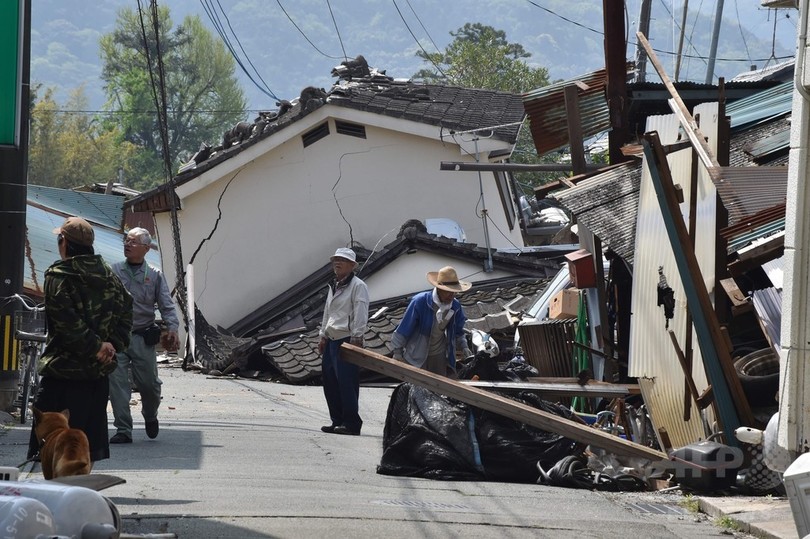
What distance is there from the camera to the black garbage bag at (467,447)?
9.94 meters

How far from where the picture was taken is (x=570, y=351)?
56.3ft

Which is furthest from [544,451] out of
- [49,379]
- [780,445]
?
[49,379]

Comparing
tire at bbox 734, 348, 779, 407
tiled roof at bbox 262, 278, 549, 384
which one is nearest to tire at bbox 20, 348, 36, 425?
tire at bbox 734, 348, 779, 407

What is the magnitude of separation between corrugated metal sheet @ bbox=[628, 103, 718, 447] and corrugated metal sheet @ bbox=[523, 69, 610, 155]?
2958 millimetres

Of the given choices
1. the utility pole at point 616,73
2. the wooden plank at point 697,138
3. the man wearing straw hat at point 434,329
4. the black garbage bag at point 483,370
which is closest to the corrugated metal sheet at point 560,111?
the utility pole at point 616,73

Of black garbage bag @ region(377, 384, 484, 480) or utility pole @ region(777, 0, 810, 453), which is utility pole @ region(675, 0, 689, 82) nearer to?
black garbage bag @ region(377, 384, 484, 480)

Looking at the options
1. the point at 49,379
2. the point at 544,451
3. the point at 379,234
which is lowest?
the point at 544,451

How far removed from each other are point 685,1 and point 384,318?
1812 centimetres

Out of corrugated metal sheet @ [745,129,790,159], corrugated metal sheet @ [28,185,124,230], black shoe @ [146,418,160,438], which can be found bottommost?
black shoe @ [146,418,160,438]

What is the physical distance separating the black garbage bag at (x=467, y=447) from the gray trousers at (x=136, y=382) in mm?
2297

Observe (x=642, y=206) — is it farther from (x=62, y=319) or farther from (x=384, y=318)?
(x=384, y=318)

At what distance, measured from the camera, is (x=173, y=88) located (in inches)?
4341

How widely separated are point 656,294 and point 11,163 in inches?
254

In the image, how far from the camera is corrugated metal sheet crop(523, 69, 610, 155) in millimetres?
16000
